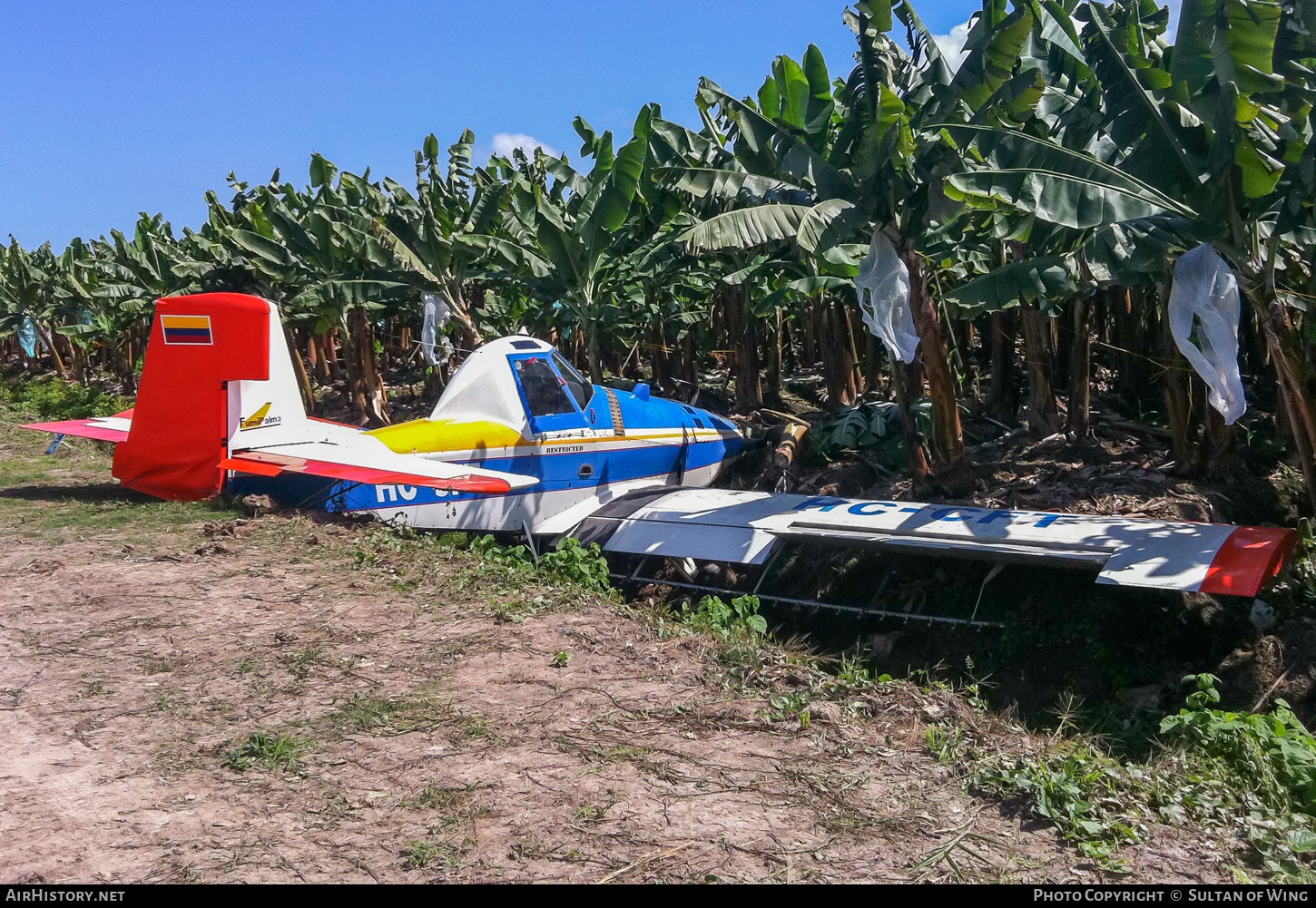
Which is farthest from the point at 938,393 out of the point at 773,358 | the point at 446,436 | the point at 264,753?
the point at 773,358

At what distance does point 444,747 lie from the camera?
4.47m

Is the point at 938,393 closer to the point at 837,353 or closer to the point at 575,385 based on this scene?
the point at 575,385

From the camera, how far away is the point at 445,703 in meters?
5.02

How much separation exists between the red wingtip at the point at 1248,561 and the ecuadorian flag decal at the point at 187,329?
8653 mm

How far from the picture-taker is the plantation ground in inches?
137

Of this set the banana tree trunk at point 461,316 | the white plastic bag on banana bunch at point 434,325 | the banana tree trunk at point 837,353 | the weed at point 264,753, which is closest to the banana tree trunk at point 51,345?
the white plastic bag on banana bunch at point 434,325

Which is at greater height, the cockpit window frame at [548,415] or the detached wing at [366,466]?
the cockpit window frame at [548,415]

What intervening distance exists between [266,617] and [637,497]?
413 centimetres

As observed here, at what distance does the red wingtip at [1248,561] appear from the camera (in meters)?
5.81

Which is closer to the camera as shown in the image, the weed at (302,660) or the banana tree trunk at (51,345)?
the weed at (302,660)

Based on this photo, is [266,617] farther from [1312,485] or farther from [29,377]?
[29,377]

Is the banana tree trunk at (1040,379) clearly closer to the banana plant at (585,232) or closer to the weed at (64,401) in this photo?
the banana plant at (585,232)

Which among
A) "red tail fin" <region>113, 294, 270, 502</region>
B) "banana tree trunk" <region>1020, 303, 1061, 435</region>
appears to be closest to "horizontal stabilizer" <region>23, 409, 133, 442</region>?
"red tail fin" <region>113, 294, 270, 502</region>

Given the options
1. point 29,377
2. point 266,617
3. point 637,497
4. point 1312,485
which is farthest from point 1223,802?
point 29,377
